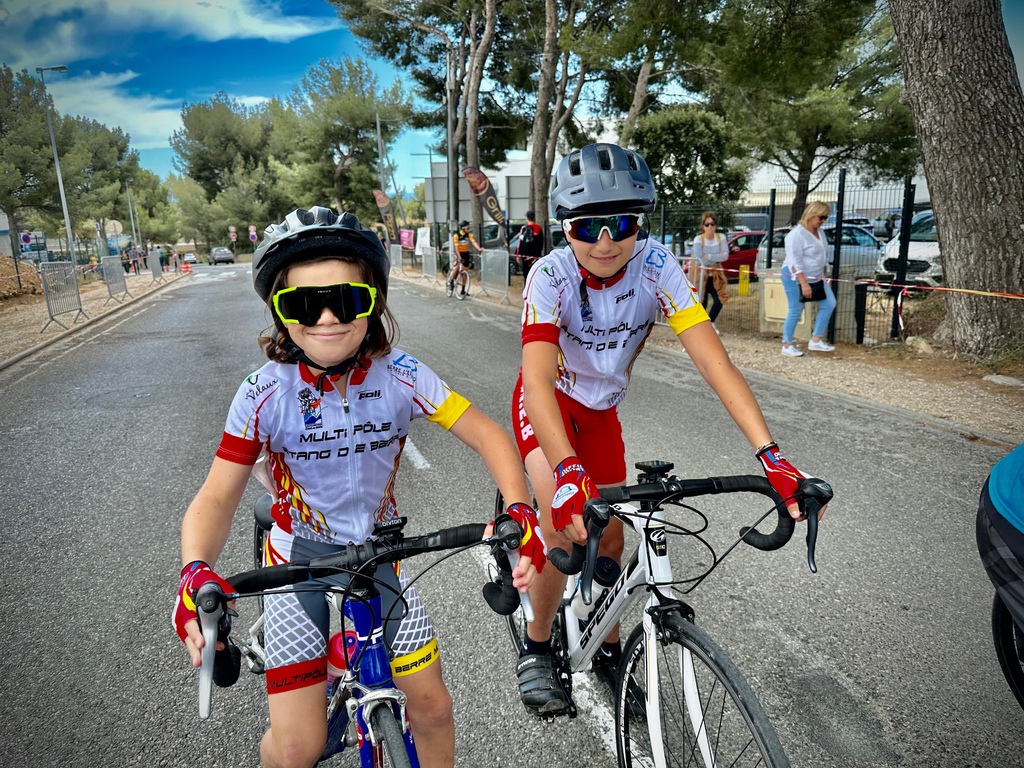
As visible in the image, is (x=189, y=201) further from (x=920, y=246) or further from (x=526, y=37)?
(x=920, y=246)

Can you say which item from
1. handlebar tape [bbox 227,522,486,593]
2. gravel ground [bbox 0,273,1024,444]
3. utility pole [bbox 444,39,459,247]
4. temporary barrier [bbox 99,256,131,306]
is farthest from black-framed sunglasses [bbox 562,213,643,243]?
temporary barrier [bbox 99,256,131,306]

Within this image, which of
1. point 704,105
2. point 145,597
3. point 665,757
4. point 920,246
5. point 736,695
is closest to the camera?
point 736,695

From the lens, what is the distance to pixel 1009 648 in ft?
8.77

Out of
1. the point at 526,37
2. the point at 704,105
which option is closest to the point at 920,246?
the point at 704,105

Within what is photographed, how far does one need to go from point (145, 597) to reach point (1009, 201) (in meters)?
9.97

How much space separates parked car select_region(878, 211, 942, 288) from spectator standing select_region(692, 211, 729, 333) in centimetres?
379

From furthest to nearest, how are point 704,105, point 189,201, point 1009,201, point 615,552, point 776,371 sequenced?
1. point 189,201
2. point 704,105
3. point 776,371
4. point 1009,201
5. point 615,552

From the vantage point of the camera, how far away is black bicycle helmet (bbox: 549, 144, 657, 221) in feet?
7.57

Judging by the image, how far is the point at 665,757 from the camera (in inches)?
74.9

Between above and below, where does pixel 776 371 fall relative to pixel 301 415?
Result: below

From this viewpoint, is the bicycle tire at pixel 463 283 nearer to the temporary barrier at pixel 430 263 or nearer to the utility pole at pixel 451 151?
the utility pole at pixel 451 151

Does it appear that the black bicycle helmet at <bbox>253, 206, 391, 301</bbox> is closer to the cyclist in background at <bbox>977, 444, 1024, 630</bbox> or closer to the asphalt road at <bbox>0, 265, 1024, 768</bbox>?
the asphalt road at <bbox>0, 265, 1024, 768</bbox>

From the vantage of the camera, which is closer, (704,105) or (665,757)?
(665,757)

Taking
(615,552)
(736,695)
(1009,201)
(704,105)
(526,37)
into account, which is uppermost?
(526,37)
